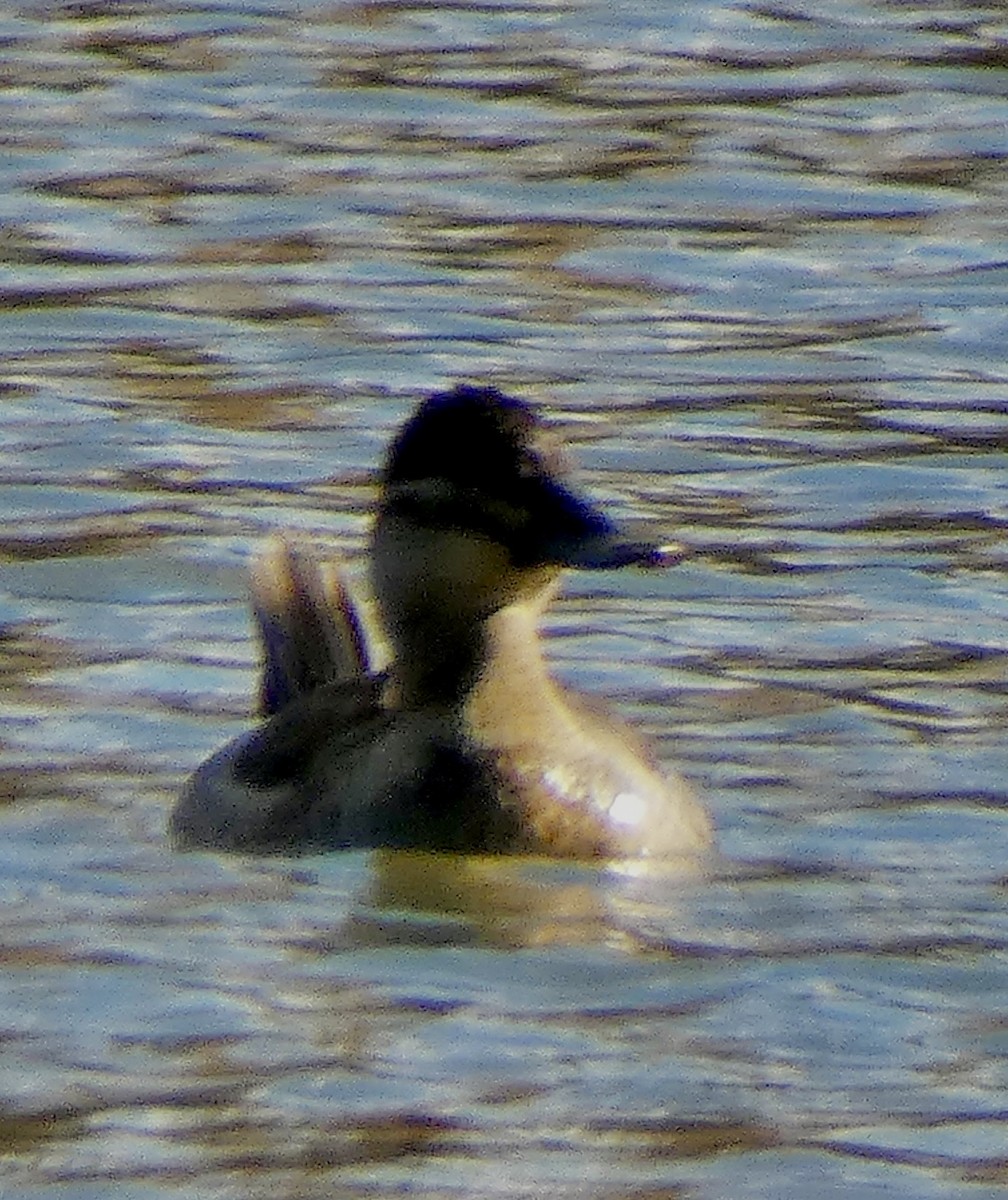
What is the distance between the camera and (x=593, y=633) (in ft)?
33.6

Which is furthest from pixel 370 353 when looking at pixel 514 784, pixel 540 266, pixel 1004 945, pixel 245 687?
pixel 1004 945

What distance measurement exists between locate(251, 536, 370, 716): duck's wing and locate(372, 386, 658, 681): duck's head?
2.15 feet

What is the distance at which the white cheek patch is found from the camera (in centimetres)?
845

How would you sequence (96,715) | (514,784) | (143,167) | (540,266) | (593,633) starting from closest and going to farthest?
(514,784) → (96,715) → (593,633) → (540,266) → (143,167)

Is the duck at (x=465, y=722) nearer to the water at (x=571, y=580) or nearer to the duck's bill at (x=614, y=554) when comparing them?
the duck's bill at (x=614, y=554)

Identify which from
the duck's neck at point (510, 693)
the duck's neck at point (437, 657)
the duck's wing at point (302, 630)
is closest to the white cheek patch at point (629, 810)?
the duck's neck at point (510, 693)

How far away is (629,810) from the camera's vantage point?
8461 millimetres

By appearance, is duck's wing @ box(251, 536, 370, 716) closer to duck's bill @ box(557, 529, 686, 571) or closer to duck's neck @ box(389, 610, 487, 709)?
duck's neck @ box(389, 610, 487, 709)

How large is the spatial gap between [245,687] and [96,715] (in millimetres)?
551

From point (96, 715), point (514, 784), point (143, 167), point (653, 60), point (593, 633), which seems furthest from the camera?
point (653, 60)

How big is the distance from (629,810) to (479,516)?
742 mm

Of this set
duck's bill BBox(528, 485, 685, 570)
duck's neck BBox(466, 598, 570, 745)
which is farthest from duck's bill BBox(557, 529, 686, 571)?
duck's neck BBox(466, 598, 570, 745)

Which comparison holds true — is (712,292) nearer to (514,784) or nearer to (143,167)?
(143,167)

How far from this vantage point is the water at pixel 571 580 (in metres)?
7.06
